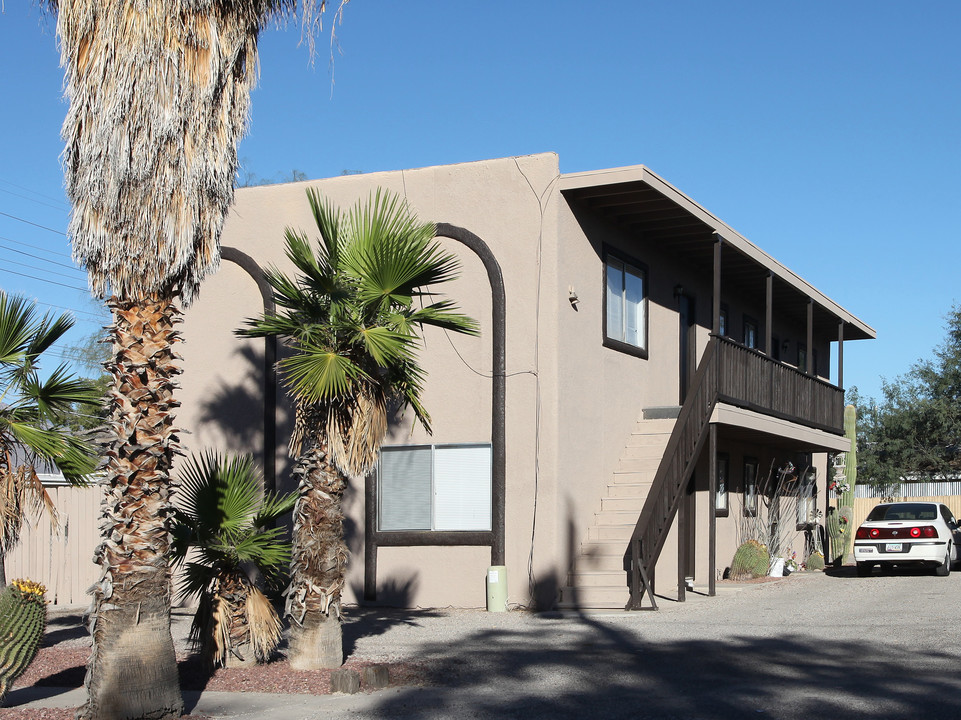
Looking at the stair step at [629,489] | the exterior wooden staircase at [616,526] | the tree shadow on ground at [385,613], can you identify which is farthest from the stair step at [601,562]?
the tree shadow on ground at [385,613]

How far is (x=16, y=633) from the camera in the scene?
9438mm

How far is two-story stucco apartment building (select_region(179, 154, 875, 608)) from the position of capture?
15.9 m

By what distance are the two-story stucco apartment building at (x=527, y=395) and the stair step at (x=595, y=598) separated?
3 centimetres

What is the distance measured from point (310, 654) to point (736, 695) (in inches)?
152

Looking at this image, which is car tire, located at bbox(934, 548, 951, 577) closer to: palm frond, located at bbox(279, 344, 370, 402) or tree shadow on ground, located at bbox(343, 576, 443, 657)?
tree shadow on ground, located at bbox(343, 576, 443, 657)

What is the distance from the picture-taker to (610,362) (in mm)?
17781

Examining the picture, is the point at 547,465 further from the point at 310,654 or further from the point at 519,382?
the point at 310,654

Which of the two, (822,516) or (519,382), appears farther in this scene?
(822,516)

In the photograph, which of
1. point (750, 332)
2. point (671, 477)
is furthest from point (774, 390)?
point (671, 477)

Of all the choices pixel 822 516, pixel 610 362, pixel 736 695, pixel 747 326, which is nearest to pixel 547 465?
pixel 610 362

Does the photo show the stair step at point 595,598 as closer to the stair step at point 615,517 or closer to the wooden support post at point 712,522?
the stair step at point 615,517

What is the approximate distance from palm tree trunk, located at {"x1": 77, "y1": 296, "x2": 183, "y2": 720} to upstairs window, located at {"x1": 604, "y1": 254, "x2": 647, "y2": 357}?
10.2m

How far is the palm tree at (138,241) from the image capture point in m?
8.13

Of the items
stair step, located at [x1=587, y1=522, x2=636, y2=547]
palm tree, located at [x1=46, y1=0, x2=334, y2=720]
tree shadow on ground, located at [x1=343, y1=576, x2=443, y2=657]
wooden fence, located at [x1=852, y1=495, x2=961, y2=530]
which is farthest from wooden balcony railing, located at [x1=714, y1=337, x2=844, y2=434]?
wooden fence, located at [x1=852, y1=495, x2=961, y2=530]
